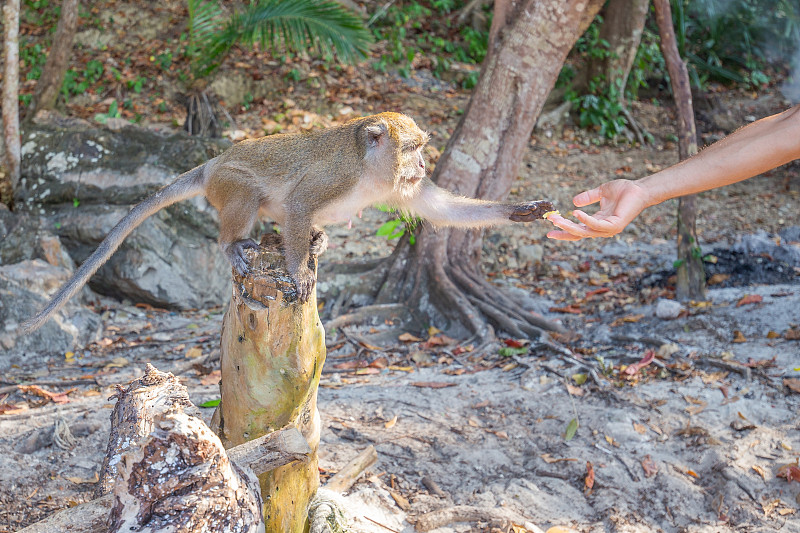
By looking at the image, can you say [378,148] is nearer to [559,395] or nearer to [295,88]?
[559,395]

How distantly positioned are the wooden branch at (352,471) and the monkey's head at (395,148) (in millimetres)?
1415

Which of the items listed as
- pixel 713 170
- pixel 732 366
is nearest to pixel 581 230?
pixel 713 170

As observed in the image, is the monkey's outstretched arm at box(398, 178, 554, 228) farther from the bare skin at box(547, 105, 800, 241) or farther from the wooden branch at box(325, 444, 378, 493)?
the wooden branch at box(325, 444, 378, 493)

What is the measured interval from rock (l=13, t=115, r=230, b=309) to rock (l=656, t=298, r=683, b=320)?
157 inches

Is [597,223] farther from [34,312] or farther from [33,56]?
[33,56]

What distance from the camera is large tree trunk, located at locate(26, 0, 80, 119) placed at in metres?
7.99

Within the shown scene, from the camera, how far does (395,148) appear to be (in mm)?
3693

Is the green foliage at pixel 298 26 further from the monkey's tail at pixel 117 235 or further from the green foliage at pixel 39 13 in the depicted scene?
the green foliage at pixel 39 13

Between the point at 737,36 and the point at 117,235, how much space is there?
1358cm

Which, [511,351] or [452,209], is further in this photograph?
[511,351]

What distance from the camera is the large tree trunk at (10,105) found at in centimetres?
663

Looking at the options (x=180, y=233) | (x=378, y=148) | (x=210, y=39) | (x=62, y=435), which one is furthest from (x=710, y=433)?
(x=210, y=39)

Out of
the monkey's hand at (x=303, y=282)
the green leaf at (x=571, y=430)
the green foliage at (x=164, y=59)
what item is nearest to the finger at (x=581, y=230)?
the monkey's hand at (x=303, y=282)

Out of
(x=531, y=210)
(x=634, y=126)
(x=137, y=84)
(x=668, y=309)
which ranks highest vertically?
(x=137, y=84)
